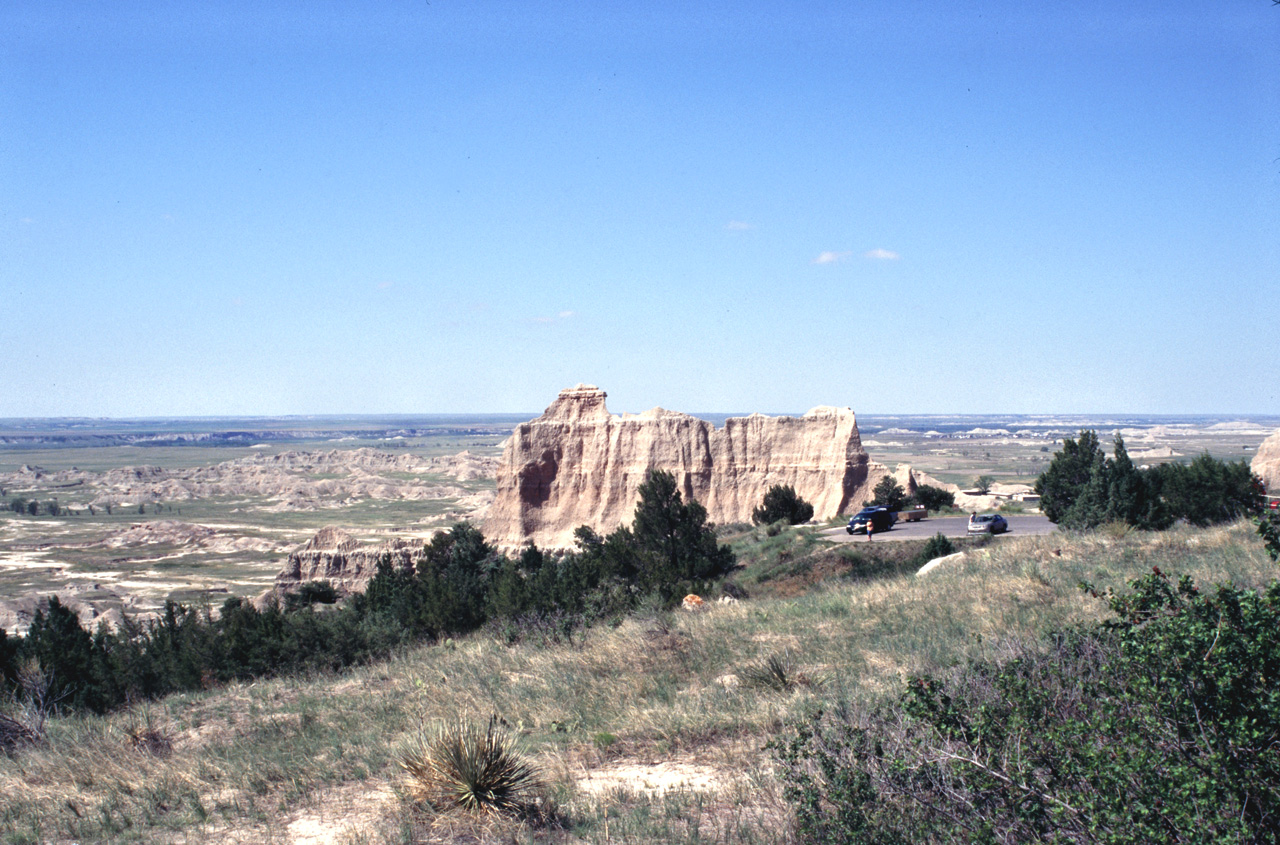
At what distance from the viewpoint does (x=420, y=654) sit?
1334 centimetres

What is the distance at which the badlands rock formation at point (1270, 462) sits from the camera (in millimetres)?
44250

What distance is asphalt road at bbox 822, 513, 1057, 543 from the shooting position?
2703 centimetres

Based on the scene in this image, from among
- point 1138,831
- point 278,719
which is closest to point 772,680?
point 1138,831

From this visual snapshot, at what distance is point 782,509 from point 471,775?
39595 millimetres

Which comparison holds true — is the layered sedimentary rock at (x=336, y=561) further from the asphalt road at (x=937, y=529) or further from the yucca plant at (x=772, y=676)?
the yucca plant at (x=772, y=676)

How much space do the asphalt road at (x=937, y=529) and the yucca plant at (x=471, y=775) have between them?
2195 centimetres

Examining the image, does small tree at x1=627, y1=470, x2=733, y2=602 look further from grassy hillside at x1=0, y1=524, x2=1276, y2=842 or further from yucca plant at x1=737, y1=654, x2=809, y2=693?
yucca plant at x1=737, y1=654, x2=809, y2=693

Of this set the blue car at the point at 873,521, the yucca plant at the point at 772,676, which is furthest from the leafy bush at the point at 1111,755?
the blue car at the point at 873,521

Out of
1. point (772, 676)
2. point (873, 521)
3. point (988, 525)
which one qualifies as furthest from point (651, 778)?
point (873, 521)

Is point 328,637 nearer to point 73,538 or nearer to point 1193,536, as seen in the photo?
point 1193,536

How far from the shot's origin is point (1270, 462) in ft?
151

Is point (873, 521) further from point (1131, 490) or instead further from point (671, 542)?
point (671, 542)

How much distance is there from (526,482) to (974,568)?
44916mm

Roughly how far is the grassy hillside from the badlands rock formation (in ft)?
130
